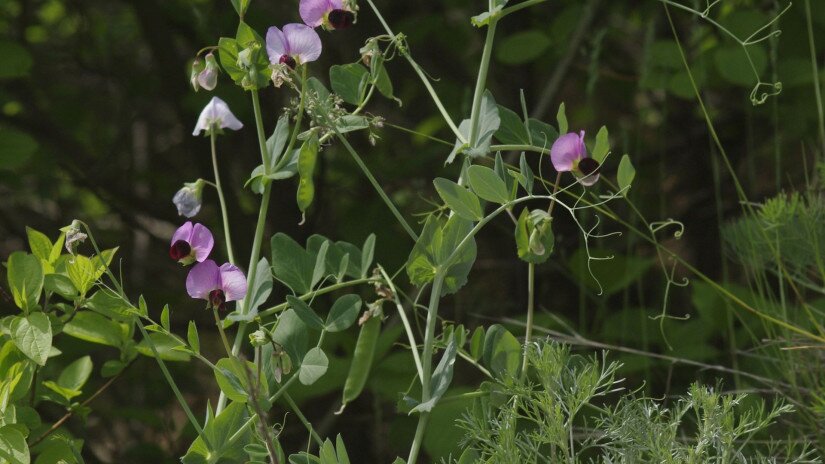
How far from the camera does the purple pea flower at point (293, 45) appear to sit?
92 cm

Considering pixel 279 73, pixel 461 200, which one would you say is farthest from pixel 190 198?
pixel 461 200

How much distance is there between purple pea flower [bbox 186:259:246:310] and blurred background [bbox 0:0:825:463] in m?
0.71

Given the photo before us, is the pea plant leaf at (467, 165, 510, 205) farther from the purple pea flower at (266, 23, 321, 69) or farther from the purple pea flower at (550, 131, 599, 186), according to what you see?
the purple pea flower at (266, 23, 321, 69)

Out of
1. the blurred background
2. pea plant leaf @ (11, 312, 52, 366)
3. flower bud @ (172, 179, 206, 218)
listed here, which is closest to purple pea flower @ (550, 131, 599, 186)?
flower bud @ (172, 179, 206, 218)

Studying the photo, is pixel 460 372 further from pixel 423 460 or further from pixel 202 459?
pixel 202 459

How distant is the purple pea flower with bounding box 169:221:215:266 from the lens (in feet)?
2.99

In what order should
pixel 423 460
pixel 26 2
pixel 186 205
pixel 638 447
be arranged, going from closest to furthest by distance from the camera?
pixel 638 447
pixel 186 205
pixel 423 460
pixel 26 2

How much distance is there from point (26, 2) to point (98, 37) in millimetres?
390

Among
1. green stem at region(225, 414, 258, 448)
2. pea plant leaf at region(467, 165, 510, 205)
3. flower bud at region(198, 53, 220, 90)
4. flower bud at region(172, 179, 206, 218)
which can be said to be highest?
flower bud at region(198, 53, 220, 90)

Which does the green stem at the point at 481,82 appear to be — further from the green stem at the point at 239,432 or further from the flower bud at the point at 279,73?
the green stem at the point at 239,432

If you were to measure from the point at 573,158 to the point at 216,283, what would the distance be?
1.07 feet

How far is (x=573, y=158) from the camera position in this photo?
882mm

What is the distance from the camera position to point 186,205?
0.96 m

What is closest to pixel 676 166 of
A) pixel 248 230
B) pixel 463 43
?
pixel 463 43
